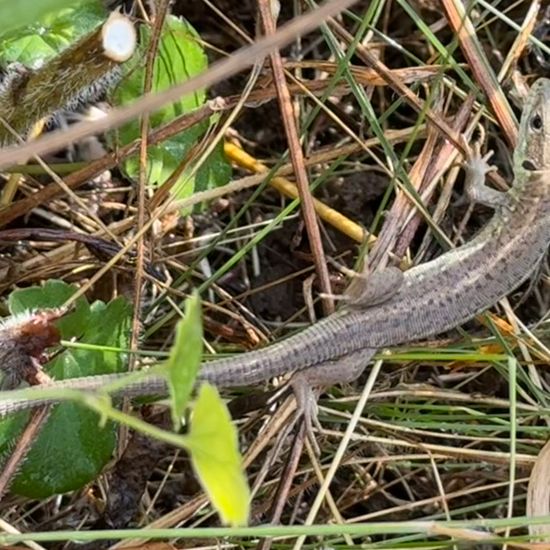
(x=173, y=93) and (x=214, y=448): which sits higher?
(x=173, y=93)

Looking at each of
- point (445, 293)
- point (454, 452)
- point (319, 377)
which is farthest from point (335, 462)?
point (445, 293)

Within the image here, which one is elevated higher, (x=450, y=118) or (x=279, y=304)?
(x=450, y=118)

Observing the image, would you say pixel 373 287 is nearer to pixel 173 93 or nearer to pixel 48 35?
pixel 48 35

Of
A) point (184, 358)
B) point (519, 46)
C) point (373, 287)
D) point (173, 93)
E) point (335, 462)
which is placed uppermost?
point (173, 93)

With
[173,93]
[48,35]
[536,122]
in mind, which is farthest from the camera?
[536,122]

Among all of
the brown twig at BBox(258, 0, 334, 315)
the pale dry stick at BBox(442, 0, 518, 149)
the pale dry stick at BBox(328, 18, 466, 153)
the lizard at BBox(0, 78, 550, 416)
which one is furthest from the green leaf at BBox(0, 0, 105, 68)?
the pale dry stick at BBox(442, 0, 518, 149)

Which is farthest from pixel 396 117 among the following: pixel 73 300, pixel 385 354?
pixel 73 300

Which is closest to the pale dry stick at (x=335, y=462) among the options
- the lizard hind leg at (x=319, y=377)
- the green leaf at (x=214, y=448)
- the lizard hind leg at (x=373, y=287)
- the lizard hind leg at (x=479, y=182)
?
the lizard hind leg at (x=319, y=377)

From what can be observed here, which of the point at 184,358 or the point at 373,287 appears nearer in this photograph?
the point at 184,358

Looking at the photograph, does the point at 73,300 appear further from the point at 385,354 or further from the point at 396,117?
the point at 396,117
